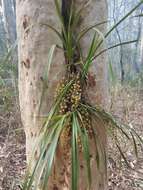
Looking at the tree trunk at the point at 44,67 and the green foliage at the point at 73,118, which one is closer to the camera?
the green foliage at the point at 73,118

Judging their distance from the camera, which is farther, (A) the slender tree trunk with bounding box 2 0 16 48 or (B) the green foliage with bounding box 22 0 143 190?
(A) the slender tree trunk with bounding box 2 0 16 48

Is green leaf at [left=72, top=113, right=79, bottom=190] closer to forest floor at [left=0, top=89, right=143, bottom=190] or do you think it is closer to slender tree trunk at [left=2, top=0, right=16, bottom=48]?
forest floor at [left=0, top=89, right=143, bottom=190]

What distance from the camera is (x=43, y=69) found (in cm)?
117

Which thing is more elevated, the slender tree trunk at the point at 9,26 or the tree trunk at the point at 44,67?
the slender tree trunk at the point at 9,26

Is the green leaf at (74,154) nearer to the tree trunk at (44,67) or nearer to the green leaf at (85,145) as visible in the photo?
the green leaf at (85,145)

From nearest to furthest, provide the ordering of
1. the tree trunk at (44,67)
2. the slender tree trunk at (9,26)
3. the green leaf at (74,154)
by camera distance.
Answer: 1. the green leaf at (74,154)
2. the tree trunk at (44,67)
3. the slender tree trunk at (9,26)

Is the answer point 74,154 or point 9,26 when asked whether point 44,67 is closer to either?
point 74,154

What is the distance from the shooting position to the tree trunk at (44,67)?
114cm

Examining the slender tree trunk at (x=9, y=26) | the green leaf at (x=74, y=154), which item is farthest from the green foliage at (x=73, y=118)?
the slender tree trunk at (x=9, y=26)

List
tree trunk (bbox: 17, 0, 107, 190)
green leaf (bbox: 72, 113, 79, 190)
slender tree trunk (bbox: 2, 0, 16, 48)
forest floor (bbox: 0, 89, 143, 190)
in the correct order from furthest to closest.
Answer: slender tree trunk (bbox: 2, 0, 16, 48)
forest floor (bbox: 0, 89, 143, 190)
tree trunk (bbox: 17, 0, 107, 190)
green leaf (bbox: 72, 113, 79, 190)

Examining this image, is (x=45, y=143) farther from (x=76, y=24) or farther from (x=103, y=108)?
(x=76, y=24)

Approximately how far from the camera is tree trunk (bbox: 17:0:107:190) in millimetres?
1145

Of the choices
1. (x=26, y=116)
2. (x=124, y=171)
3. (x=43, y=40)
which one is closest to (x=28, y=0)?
(x=43, y=40)

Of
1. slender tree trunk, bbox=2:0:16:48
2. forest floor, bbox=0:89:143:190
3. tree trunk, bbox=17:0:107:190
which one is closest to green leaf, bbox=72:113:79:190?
tree trunk, bbox=17:0:107:190
